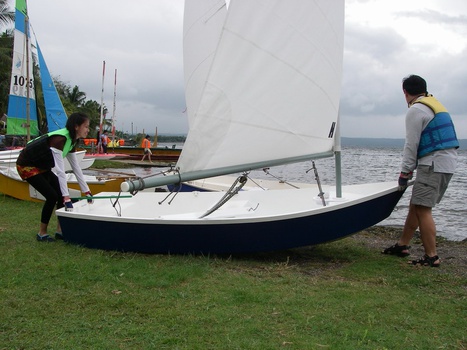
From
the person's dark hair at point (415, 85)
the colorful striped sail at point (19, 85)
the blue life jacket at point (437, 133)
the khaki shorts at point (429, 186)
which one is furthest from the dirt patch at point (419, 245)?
the colorful striped sail at point (19, 85)

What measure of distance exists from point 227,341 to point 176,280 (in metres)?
1.38

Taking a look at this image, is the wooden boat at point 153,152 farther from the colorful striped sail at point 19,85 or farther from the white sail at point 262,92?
the white sail at point 262,92

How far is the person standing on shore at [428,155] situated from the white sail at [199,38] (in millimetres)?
3272

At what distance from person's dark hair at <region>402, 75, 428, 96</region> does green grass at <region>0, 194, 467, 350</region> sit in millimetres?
1878

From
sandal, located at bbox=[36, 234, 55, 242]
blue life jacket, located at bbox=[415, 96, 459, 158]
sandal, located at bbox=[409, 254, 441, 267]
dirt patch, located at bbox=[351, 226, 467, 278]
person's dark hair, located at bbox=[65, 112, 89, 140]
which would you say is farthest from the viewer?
sandal, located at bbox=[36, 234, 55, 242]

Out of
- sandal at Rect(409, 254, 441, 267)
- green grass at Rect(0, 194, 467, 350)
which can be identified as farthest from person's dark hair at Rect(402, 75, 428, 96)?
green grass at Rect(0, 194, 467, 350)

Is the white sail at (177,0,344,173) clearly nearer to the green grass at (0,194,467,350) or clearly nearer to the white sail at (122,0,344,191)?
the white sail at (122,0,344,191)

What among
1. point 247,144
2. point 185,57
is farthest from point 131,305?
point 185,57

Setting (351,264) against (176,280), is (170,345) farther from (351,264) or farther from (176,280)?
(351,264)

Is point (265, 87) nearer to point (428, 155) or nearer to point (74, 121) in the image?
point (428, 155)

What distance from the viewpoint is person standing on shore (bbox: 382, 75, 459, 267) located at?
16.8ft

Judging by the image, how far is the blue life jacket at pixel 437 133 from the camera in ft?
16.8

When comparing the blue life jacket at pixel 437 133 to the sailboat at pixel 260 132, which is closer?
the sailboat at pixel 260 132

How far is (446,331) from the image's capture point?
3445mm
